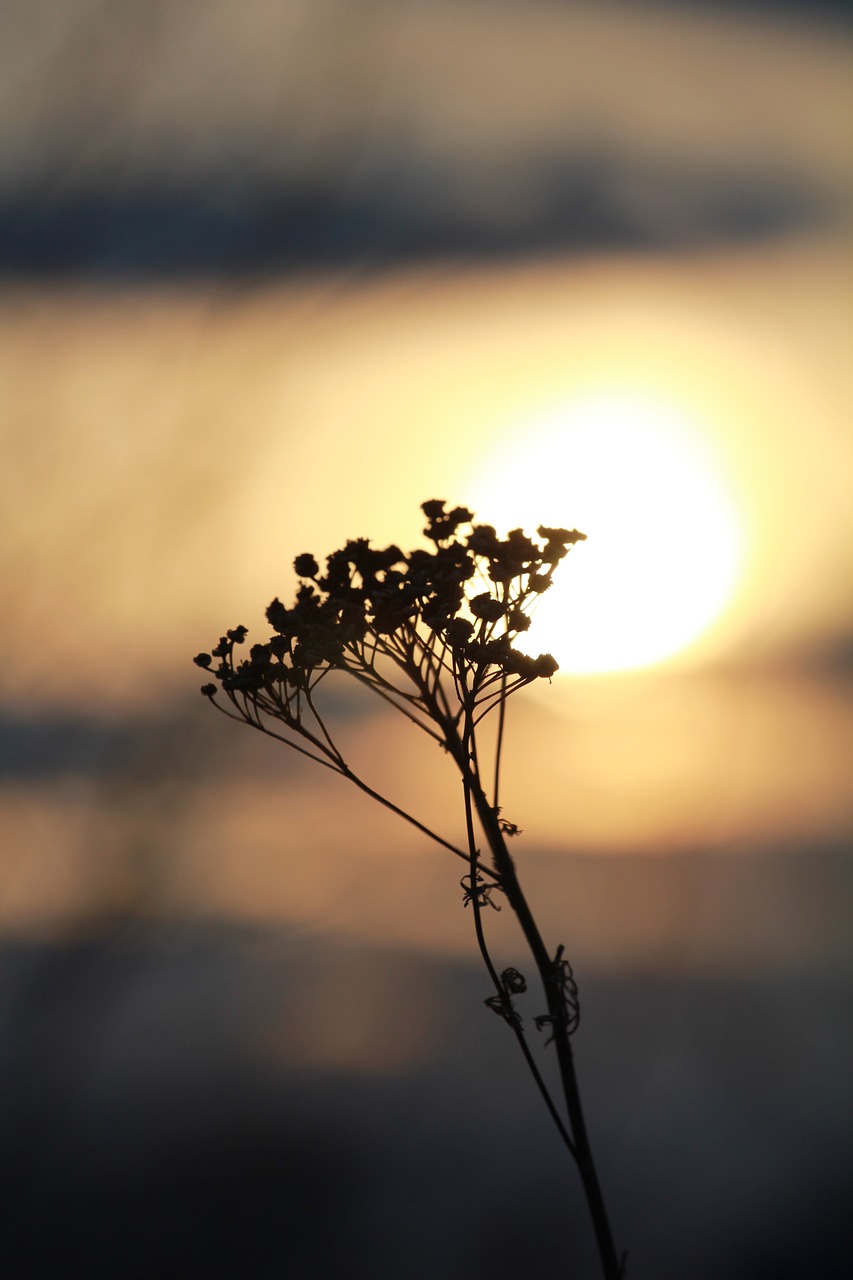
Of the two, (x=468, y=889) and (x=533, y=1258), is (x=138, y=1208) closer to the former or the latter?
(x=533, y=1258)

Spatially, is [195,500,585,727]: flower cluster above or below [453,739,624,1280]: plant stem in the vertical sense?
above

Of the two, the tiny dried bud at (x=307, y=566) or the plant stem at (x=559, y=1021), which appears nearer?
the plant stem at (x=559, y=1021)

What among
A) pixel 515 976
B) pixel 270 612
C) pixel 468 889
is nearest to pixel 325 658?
pixel 270 612

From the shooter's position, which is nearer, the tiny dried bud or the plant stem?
the plant stem

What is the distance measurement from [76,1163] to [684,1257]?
18366 millimetres

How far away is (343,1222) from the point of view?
36.3 meters

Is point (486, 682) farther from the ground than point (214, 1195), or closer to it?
farther from the ground

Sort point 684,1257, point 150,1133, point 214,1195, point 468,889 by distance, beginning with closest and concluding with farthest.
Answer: point 468,889 → point 150,1133 → point 684,1257 → point 214,1195

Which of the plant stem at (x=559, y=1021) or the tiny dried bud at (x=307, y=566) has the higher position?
the tiny dried bud at (x=307, y=566)

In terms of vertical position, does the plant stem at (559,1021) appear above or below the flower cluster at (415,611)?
below

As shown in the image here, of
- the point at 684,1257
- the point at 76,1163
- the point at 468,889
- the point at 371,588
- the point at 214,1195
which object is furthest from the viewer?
the point at 214,1195

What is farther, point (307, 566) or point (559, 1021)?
point (307, 566)

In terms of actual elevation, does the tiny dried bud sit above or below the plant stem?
above

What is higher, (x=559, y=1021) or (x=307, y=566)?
(x=307, y=566)
